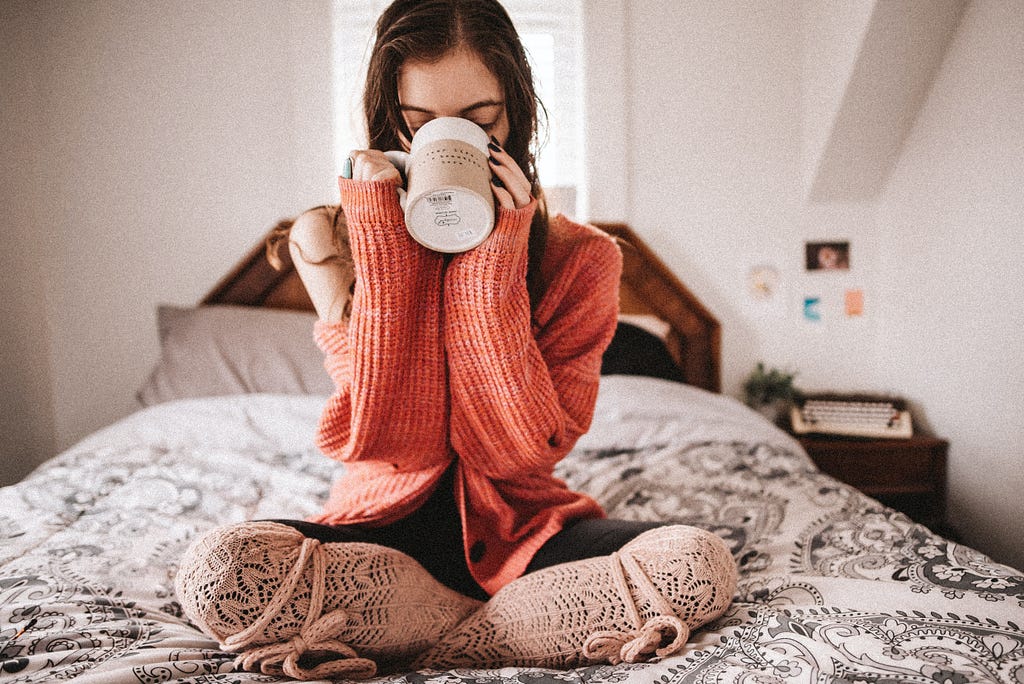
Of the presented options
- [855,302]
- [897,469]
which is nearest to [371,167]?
[897,469]

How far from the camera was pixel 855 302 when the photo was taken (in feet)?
7.36

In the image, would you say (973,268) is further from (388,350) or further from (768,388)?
(388,350)

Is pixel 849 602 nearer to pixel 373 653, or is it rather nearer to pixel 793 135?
pixel 373 653

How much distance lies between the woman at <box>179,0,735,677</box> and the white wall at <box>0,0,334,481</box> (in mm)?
1477

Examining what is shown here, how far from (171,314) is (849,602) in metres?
2.03

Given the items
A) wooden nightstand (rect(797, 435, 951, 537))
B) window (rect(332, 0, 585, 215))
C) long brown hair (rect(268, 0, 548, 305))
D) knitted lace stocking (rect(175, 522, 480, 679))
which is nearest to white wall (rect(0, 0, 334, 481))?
window (rect(332, 0, 585, 215))

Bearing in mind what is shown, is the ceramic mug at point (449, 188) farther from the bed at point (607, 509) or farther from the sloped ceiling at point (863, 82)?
the sloped ceiling at point (863, 82)

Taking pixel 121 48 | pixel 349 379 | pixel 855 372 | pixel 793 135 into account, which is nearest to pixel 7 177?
pixel 121 48

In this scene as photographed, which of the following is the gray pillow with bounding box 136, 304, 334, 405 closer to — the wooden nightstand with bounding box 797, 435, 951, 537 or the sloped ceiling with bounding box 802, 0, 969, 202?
the wooden nightstand with bounding box 797, 435, 951, 537

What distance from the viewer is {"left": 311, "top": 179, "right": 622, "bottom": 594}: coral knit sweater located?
77 centimetres

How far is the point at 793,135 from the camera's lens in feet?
7.23

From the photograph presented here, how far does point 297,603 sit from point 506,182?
0.51 metres

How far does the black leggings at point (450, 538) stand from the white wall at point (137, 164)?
1.59 meters

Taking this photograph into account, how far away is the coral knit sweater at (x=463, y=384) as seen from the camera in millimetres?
771
